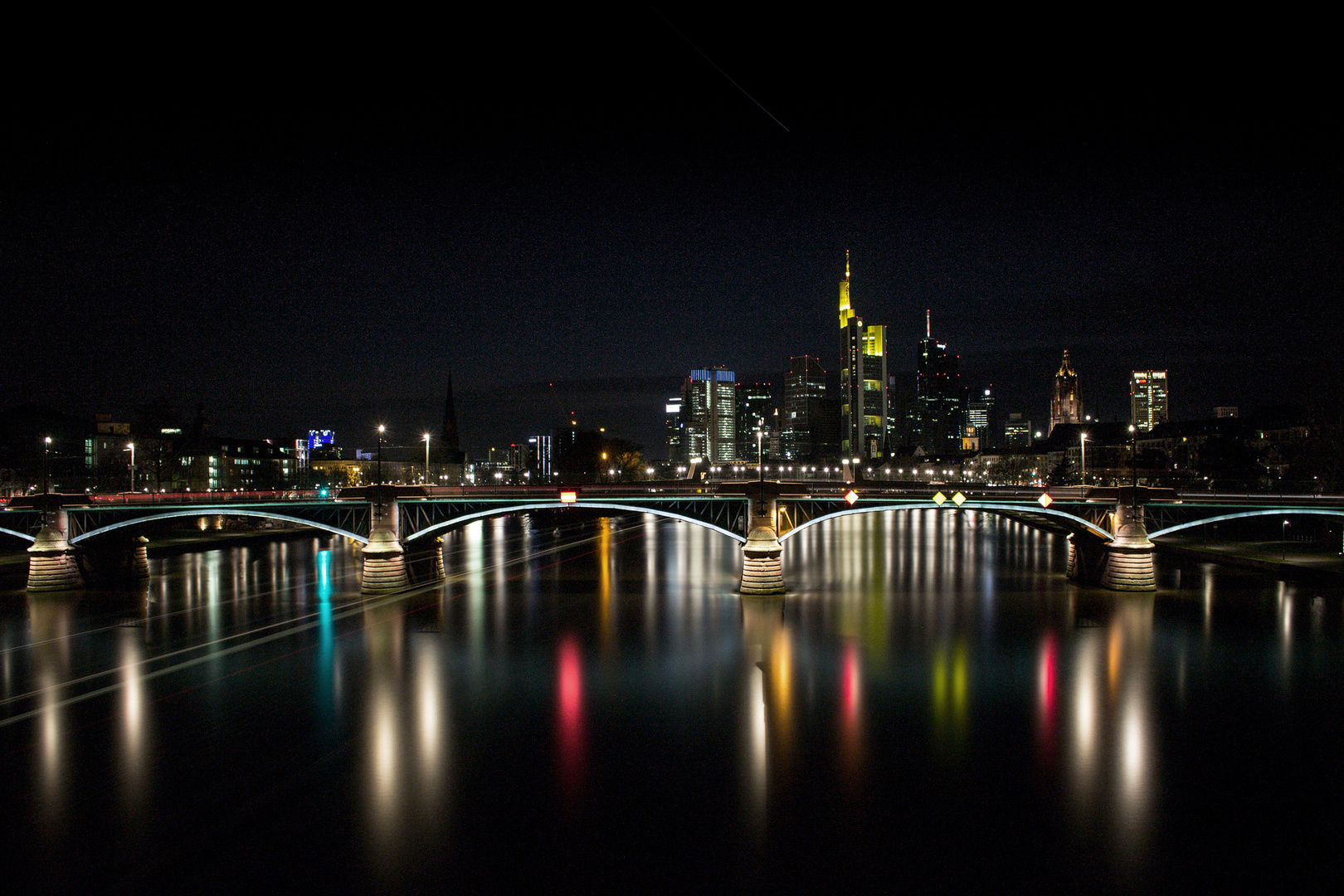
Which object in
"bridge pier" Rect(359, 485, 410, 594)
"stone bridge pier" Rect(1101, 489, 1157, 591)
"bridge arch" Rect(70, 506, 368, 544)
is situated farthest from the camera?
"bridge pier" Rect(359, 485, 410, 594)

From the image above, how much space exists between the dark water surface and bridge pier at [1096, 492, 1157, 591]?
5.22 ft

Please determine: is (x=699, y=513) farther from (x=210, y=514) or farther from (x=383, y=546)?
(x=210, y=514)

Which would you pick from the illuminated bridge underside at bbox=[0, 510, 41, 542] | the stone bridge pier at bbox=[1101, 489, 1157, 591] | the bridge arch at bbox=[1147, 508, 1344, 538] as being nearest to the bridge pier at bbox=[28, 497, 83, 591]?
the illuminated bridge underside at bbox=[0, 510, 41, 542]

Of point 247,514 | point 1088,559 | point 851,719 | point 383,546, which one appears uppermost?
point 247,514

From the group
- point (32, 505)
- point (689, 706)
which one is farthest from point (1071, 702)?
point (32, 505)

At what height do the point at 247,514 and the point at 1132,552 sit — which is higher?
the point at 247,514

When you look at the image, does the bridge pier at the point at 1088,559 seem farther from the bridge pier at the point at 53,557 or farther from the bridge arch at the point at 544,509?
the bridge pier at the point at 53,557

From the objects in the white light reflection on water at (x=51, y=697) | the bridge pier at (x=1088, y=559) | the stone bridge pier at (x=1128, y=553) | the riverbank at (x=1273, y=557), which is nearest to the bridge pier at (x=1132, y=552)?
the stone bridge pier at (x=1128, y=553)

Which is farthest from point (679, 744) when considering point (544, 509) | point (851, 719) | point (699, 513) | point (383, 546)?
point (383, 546)

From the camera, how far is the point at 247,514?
49281mm

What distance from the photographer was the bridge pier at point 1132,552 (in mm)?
47531

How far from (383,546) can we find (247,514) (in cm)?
843

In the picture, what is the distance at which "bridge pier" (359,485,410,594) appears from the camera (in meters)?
49.9

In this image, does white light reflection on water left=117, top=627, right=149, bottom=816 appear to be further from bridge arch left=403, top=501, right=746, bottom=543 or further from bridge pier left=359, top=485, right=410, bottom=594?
bridge arch left=403, top=501, right=746, bottom=543
